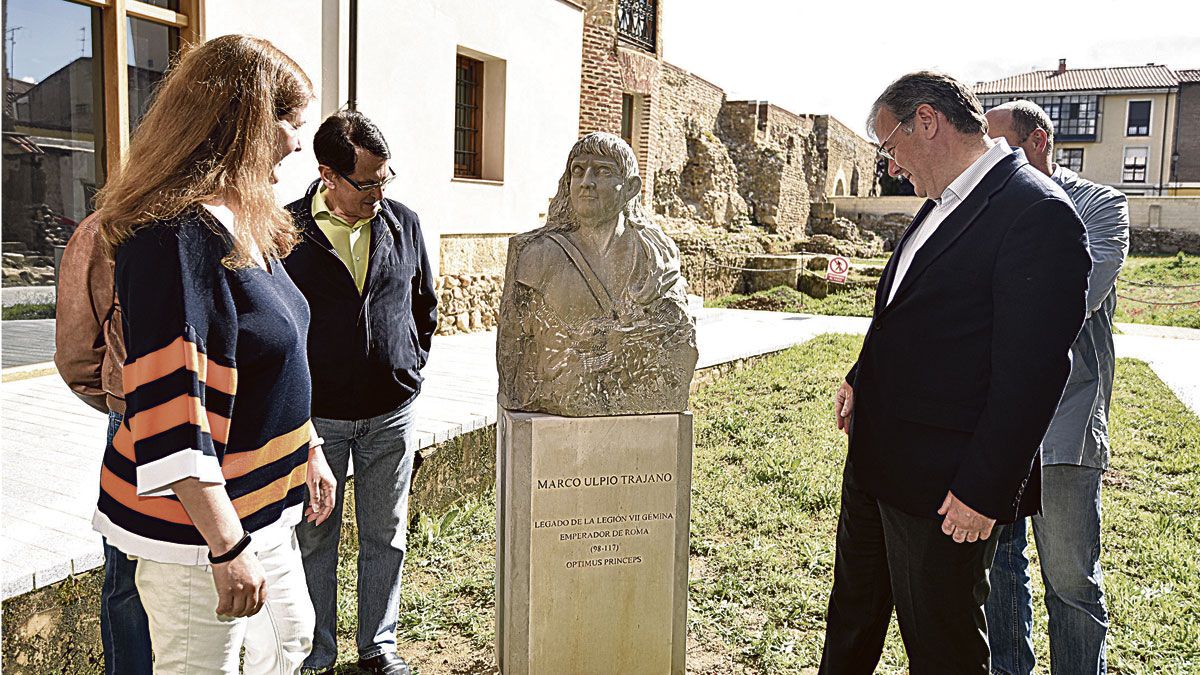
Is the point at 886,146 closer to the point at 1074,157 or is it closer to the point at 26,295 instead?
the point at 26,295

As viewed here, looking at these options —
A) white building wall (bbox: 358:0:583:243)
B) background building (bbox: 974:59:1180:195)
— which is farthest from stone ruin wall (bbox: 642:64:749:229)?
background building (bbox: 974:59:1180:195)

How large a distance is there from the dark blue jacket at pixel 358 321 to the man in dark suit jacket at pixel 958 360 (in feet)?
5.61

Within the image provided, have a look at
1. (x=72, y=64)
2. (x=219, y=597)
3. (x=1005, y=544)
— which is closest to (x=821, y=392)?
(x=1005, y=544)

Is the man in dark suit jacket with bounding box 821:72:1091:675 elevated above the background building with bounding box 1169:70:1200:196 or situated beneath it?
situated beneath

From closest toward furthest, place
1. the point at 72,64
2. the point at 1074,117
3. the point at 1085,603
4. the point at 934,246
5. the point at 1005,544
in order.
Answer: the point at 934,246 → the point at 1085,603 → the point at 1005,544 → the point at 72,64 → the point at 1074,117

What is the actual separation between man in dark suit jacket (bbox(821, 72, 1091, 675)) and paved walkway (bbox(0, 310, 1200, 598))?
9.21ft

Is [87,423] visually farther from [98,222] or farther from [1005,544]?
[1005,544]

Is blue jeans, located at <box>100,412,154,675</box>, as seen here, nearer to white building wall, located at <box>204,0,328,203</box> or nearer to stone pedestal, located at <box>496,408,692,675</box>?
stone pedestal, located at <box>496,408,692,675</box>

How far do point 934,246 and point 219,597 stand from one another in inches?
78.8

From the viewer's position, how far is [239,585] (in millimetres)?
1759

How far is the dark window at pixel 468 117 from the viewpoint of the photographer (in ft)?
Answer: 35.2

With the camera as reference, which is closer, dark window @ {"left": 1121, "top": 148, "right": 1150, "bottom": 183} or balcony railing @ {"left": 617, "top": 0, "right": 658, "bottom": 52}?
balcony railing @ {"left": 617, "top": 0, "right": 658, "bottom": 52}

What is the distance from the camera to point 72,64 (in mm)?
6363

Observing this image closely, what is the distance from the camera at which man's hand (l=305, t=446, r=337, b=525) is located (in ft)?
8.36
